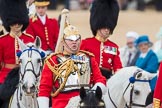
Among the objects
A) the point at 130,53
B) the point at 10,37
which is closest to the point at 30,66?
the point at 10,37

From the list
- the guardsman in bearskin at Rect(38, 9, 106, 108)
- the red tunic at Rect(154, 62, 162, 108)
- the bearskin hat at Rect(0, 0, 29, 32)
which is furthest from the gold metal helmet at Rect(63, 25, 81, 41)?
the bearskin hat at Rect(0, 0, 29, 32)

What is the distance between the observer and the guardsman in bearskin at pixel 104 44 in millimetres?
11508

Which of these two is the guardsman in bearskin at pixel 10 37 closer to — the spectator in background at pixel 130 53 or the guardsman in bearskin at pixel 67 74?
the guardsman in bearskin at pixel 67 74

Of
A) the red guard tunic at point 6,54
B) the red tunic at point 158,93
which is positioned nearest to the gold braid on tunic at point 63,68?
the red tunic at point 158,93

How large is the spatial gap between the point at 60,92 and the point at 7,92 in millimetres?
1250

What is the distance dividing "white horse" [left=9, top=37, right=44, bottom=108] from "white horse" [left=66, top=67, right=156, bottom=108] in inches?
32.2

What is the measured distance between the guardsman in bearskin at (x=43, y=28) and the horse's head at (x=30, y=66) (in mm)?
2047

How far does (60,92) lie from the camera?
9.73 meters

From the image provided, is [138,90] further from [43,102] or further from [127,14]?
[127,14]

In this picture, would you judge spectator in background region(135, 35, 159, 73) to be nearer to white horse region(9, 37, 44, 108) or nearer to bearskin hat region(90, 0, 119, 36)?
bearskin hat region(90, 0, 119, 36)

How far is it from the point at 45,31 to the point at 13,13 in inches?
31.5

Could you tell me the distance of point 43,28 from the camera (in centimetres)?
1258

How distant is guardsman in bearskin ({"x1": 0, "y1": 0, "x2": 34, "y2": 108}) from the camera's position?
1087 cm

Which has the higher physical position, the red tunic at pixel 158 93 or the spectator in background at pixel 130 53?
the spectator in background at pixel 130 53
